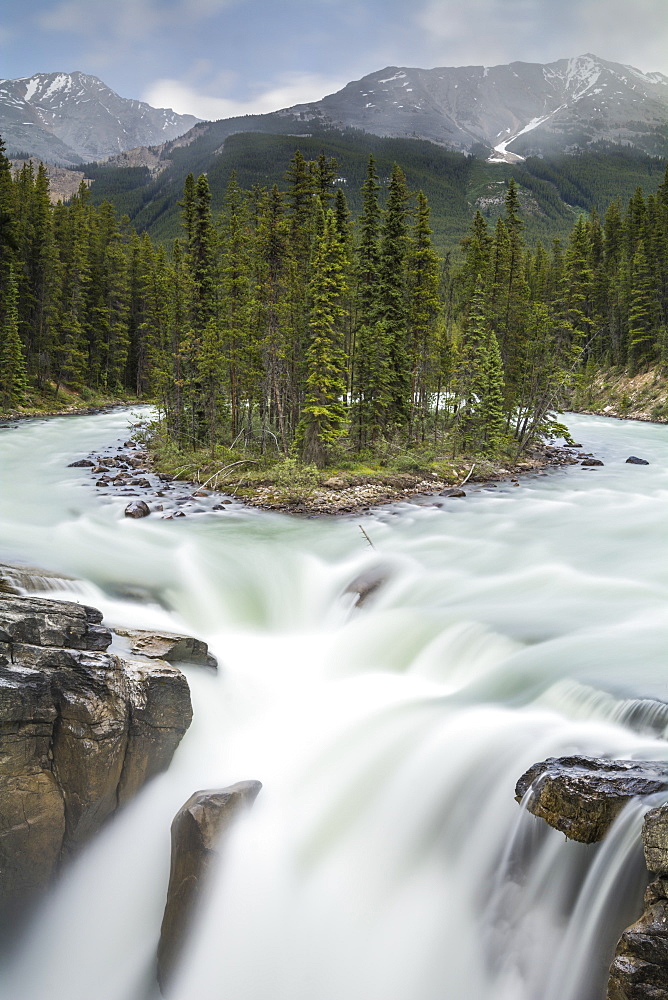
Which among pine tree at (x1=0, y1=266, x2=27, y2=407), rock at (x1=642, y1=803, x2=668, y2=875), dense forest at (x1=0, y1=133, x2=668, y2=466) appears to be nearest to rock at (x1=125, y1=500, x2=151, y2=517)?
dense forest at (x1=0, y1=133, x2=668, y2=466)

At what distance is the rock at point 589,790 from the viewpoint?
568 cm

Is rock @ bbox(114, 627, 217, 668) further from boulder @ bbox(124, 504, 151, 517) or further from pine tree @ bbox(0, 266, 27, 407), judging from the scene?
pine tree @ bbox(0, 266, 27, 407)

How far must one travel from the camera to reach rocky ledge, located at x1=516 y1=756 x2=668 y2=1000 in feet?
14.9

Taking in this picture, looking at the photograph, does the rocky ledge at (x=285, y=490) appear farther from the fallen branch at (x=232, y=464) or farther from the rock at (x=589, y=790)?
the rock at (x=589, y=790)

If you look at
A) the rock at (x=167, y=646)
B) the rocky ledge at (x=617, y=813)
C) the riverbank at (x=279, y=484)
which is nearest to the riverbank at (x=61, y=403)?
the riverbank at (x=279, y=484)

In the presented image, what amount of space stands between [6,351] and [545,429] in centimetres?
3747

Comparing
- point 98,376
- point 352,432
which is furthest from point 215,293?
point 98,376

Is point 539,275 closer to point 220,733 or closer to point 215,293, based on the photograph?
point 215,293

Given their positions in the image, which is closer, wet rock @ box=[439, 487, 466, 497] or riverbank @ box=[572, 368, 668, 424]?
wet rock @ box=[439, 487, 466, 497]

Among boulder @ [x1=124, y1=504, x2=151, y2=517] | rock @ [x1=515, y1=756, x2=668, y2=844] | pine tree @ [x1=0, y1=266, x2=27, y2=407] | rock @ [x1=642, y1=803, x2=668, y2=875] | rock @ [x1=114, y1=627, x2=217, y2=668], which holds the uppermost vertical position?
pine tree @ [x1=0, y1=266, x2=27, y2=407]

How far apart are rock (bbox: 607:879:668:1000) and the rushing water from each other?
19.4 inches

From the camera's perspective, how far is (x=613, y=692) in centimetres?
827

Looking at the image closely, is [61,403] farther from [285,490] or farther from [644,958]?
[644,958]

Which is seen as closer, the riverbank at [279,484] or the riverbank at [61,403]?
the riverbank at [279,484]
